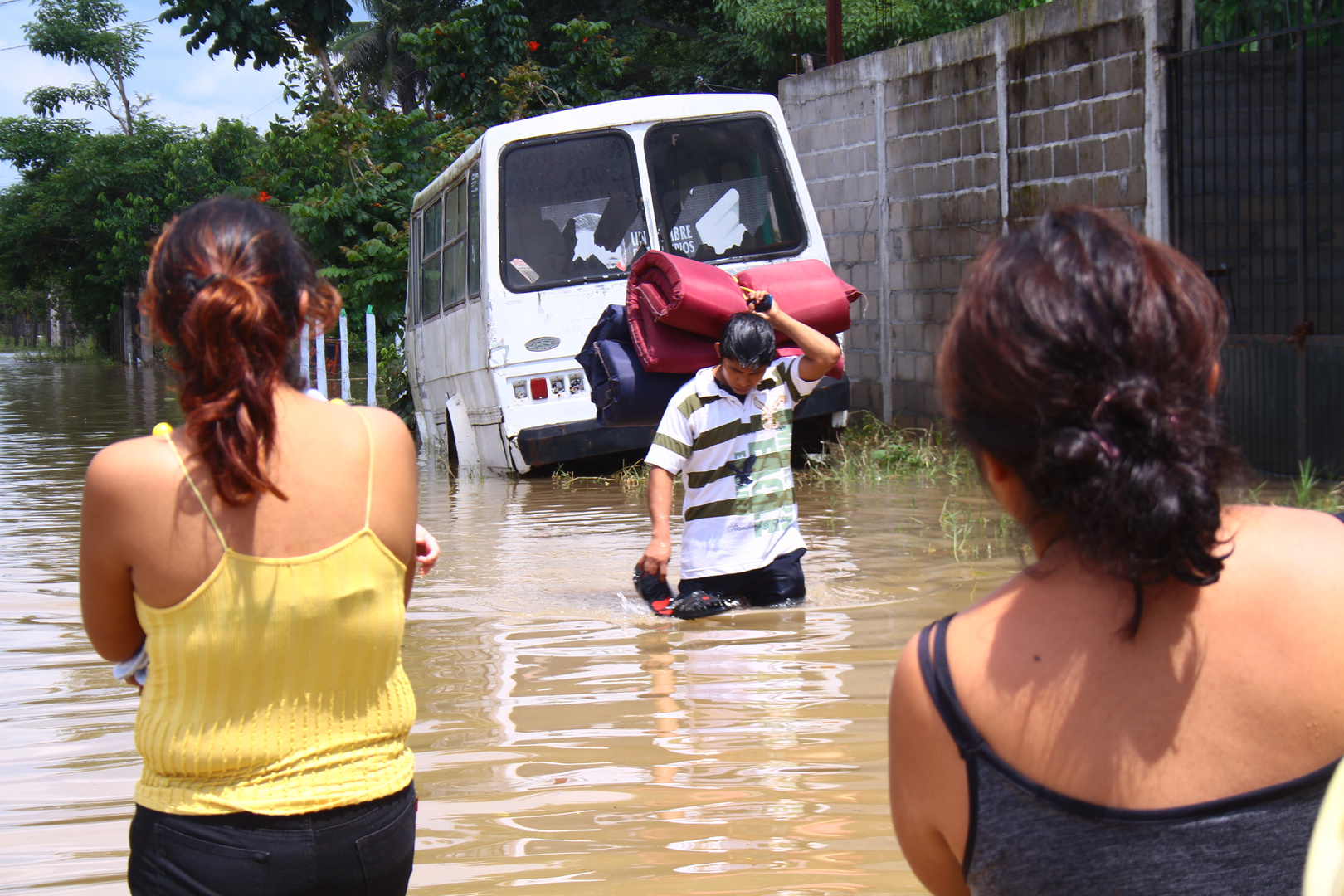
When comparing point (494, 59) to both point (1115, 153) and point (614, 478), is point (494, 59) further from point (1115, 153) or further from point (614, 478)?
point (1115, 153)

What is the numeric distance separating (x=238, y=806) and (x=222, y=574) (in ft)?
1.07

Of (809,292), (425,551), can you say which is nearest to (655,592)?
(809,292)

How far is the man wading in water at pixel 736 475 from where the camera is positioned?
541 centimetres

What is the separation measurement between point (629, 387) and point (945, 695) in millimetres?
5993

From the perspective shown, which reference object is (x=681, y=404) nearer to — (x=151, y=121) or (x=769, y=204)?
(x=769, y=204)

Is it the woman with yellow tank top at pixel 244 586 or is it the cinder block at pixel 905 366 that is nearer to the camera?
the woman with yellow tank top at pixel 244 586

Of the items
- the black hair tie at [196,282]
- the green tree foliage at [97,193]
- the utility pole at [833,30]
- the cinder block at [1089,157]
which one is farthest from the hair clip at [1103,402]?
the green tree foliage at [97,193]

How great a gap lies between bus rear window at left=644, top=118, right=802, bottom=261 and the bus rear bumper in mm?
1095

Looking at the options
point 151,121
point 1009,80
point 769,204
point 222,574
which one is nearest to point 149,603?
point 222,574

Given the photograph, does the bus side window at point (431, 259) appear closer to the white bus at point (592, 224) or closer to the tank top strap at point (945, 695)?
the white bus at point (592, 224)

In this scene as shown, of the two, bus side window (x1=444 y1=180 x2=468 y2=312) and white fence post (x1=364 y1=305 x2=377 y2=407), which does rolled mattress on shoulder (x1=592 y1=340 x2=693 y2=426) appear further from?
white fence post (x1=364 y1=305 x2=377 y2=407)

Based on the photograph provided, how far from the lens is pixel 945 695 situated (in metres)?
1.40

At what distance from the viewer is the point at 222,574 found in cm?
193

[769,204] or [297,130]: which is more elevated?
[297,130]
